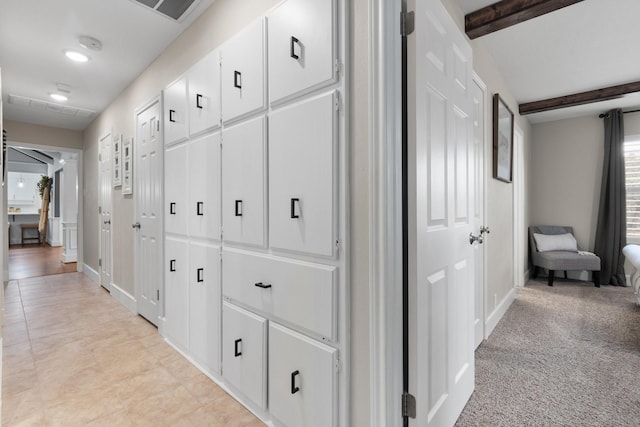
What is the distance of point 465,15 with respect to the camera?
2107 millimetres

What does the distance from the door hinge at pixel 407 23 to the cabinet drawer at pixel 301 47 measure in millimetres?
262

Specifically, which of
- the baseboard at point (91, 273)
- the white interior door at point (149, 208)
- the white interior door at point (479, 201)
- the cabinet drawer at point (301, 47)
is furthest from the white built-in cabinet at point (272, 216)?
the baseboard at point (91, 273)

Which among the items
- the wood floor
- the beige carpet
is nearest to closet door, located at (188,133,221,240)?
the beige carpet

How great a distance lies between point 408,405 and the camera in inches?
45.9

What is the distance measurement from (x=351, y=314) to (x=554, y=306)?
3239 millimetres

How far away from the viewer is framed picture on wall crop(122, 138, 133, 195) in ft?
10.4

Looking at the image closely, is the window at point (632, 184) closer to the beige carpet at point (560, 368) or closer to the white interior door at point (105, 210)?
the beige carpet at point (560, 368)

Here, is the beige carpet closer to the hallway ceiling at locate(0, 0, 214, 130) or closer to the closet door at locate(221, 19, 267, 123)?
the closet door at locate(221, 19, 267, 123)

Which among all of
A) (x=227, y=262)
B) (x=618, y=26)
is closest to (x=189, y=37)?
(x=227, y=262)

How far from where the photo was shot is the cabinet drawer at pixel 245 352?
154cm

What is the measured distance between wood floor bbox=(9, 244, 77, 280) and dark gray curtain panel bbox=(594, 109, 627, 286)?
8362mm

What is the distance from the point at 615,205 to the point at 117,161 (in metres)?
6.38

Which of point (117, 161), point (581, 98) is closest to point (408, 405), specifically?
point (117, 161)

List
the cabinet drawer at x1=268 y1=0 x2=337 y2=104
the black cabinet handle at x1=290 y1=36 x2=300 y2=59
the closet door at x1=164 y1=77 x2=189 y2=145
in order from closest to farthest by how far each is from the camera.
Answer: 1. the cabinet drawer at x1=268 y1=0 x2=337 y2=104
2. the black cabinet handle at x1=290 y1=36 x2=300 y2=59
3. the closet door at x1=164 y1=77 x2=189 y2=145
